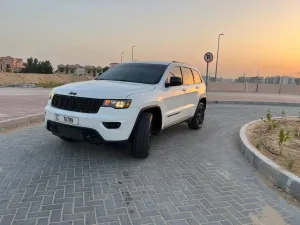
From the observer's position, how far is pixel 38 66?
9300 cm

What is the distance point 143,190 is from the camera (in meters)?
3.40

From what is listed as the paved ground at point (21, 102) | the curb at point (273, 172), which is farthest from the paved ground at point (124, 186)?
the paved ground at point (21, 102)

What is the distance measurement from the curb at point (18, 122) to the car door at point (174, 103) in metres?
4.13

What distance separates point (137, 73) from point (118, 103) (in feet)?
4.98

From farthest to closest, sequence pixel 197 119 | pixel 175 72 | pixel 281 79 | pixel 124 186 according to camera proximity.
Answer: pixel 281 79
pixel 197 119
pixel 175 72
pixel 124 186

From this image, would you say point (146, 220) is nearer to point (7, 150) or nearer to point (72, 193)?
point (72, 193)

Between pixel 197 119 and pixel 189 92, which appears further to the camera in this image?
pixel 197 119

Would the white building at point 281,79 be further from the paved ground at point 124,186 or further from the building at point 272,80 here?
the paved ground at point 124,186

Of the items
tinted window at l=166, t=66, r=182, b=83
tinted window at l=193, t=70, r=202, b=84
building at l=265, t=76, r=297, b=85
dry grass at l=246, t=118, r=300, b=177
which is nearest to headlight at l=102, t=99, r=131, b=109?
tinted window at l=166, t=66, r=182, b=83

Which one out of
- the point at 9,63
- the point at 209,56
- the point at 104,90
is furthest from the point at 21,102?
the point at 9,63

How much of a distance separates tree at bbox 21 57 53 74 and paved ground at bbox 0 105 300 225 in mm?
95661

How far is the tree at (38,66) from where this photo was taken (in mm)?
92625

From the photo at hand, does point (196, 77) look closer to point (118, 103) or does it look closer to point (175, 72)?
point (175, 72)

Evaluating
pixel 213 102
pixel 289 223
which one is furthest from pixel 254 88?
pixel 289 223
